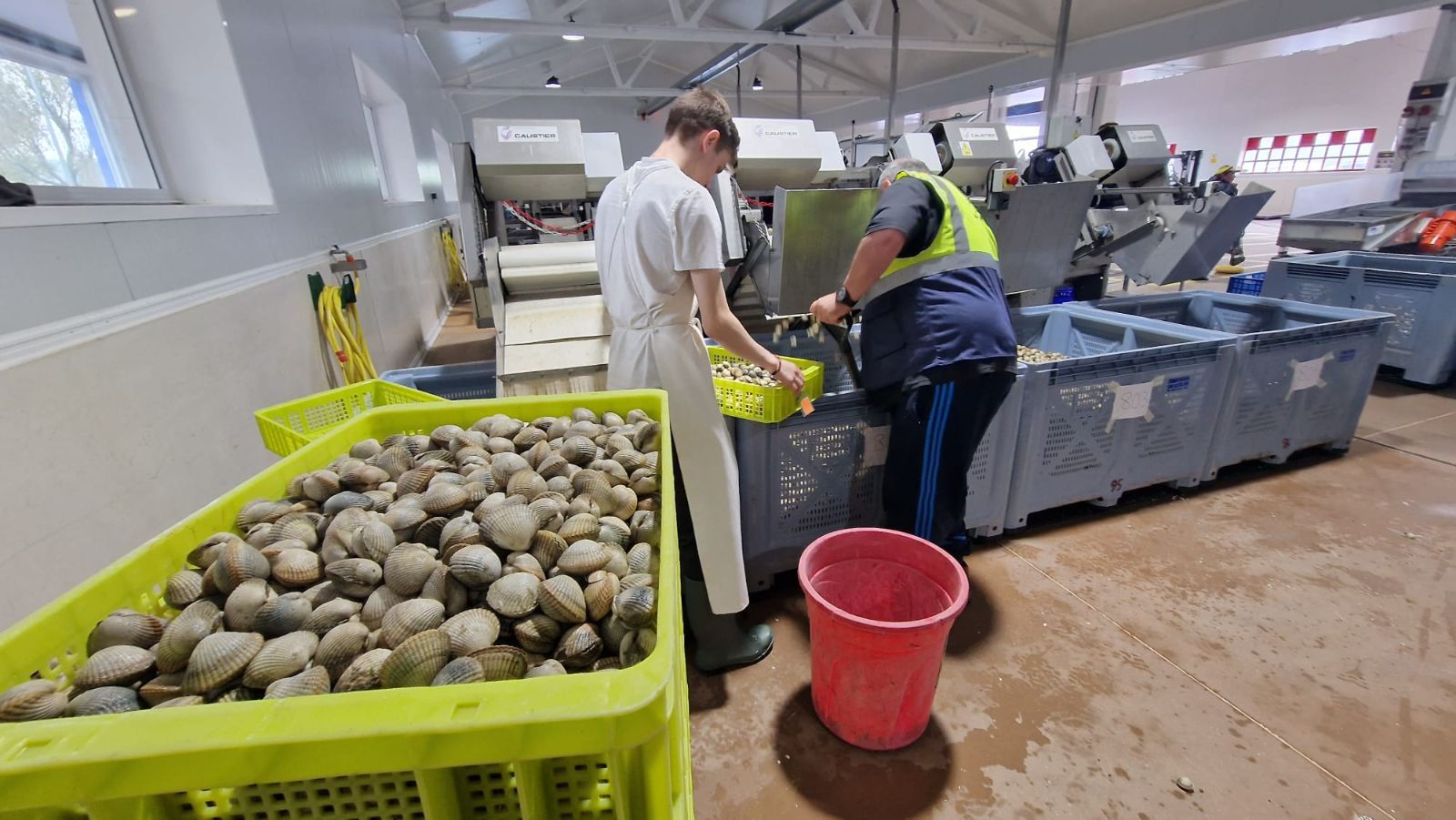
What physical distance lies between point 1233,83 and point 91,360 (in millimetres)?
17059

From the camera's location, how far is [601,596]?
2.15 feet

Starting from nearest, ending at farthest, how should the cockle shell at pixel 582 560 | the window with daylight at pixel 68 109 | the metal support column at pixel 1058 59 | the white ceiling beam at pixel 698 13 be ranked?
the cockle shell at pixel 582 560 → the window with daylight at pixel 68 109 → the white ceiling beam at pixel 698 13 → the metal support column at pixel 1058 59

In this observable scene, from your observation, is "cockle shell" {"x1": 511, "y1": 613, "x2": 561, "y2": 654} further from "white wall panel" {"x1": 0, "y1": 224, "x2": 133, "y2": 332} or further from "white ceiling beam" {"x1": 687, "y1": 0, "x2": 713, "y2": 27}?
→ "white ceiling beam" {"x1": 687, "y1": 0, "x2": 713, "y2": 27}

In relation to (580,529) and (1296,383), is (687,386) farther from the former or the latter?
(1296,383)

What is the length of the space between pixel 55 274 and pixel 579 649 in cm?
121

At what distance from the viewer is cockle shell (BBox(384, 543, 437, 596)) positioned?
67 centimetres

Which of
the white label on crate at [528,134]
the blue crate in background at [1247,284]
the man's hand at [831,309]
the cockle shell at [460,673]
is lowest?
the blue crate in background at [1247,284]

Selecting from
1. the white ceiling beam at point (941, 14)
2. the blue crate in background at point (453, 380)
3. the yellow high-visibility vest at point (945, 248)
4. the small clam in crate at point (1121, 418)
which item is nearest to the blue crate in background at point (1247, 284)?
the small clam in crate at point (1121, 418)

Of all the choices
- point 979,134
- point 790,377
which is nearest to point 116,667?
point 790,377

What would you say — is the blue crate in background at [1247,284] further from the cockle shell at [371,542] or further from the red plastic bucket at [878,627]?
the cockle shell at [371,542]

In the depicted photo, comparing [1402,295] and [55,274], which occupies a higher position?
[55,274]

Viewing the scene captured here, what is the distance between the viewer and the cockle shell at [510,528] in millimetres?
721

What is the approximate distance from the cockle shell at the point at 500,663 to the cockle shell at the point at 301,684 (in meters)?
0.13

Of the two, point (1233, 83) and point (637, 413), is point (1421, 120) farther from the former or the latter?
point (1233, 83)
